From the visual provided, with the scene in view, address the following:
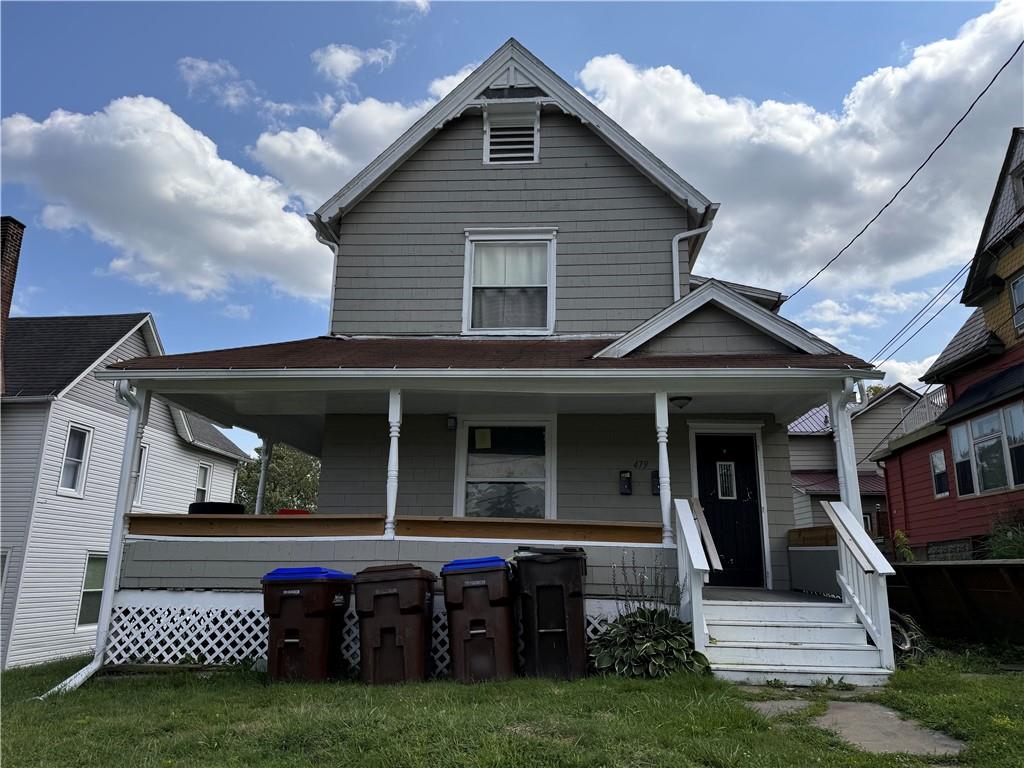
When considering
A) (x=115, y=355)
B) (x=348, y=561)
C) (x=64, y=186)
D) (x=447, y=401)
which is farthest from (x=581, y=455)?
(x=64, y=186)

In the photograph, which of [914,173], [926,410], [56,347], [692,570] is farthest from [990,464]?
[56,347]

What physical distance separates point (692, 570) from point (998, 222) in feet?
43.5

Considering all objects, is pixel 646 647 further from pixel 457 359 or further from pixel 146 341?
pixel 146 341

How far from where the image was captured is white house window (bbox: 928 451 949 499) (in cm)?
1650

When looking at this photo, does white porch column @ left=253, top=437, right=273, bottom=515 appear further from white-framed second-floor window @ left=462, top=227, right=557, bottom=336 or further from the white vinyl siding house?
the white vinyl siding house

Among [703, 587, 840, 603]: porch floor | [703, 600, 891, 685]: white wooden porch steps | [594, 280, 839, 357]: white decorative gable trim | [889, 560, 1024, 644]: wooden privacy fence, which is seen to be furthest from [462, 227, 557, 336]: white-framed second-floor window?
[889, 560, 1024, 644]: wooden privacy fence

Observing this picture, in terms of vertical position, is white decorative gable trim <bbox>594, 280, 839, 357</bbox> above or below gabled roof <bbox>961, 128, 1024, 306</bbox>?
below

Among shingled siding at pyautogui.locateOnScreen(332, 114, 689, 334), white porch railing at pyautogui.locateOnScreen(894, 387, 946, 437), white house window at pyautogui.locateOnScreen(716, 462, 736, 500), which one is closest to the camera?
white house window at pyautogui.locateOnScreen(716, 462, 736, 500)

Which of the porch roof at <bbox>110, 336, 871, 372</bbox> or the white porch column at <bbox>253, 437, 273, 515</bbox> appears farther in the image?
the white porch column at <bbox>253, 437, 273, 515</bbox>

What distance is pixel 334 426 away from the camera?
9.48m

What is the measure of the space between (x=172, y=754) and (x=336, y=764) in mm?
1119

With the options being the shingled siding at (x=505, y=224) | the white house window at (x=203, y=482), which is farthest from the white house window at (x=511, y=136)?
the white house window at (x=203, y=482)

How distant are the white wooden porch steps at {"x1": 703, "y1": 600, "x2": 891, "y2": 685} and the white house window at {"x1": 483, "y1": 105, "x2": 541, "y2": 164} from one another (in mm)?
7056

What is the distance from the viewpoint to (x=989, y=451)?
1455 cm
